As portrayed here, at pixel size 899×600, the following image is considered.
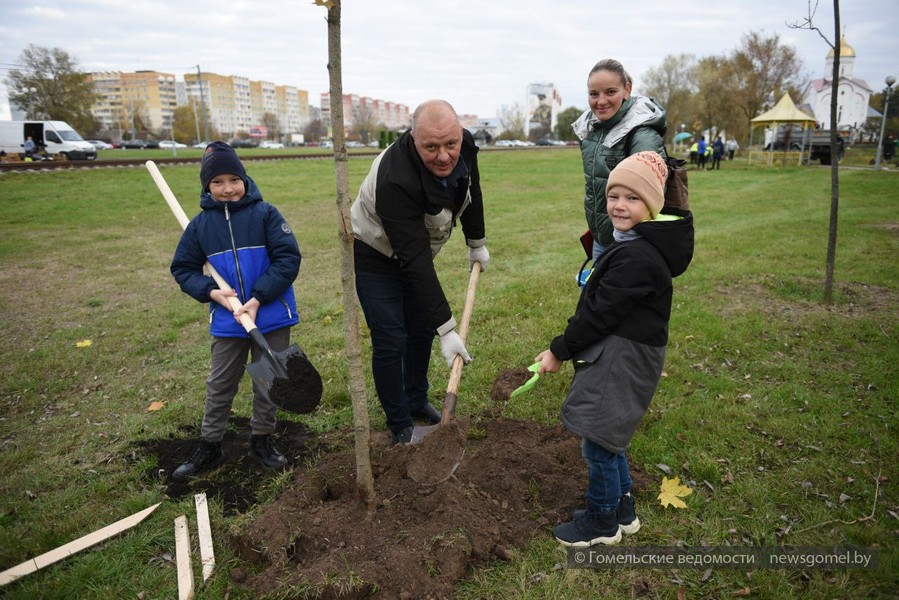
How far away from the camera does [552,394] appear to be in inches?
172

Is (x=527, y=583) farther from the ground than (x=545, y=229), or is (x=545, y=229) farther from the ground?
(x=545, y=229)

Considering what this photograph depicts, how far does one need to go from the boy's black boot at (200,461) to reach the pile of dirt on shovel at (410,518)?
0.57 meters

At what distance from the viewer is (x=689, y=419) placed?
3900 mm

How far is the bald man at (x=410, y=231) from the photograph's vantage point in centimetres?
290

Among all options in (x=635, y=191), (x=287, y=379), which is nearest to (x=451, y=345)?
(x=287, y=379)

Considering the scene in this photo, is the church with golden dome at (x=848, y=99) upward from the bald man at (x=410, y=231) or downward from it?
upward

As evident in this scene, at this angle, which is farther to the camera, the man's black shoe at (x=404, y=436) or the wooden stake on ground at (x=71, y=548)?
the man's black shoe at (x=404, y=436)

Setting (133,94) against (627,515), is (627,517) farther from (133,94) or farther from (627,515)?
(133,94)

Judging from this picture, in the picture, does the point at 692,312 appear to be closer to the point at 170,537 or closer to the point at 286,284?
the point at 286,284

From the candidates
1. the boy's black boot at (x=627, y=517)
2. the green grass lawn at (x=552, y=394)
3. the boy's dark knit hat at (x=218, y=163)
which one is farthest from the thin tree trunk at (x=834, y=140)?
the boy's dark knit hat at (x=218, y=163)

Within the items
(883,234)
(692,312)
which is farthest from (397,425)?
(883,234)

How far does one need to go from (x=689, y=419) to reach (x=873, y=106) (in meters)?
86.7

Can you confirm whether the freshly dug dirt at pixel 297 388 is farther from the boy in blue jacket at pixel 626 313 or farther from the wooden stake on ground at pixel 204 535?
the boy in blue jacket at pixel 626 313

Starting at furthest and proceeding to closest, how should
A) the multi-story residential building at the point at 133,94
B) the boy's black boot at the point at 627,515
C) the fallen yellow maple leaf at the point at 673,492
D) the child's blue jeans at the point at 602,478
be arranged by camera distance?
1. the multi-story residential building at the point at 133,94
2. the fallen yellow maple leaf at the point at 673,492
3. the boy's black boot at the point at 627,515
4. the child's blue jeans at the point at 602,478
